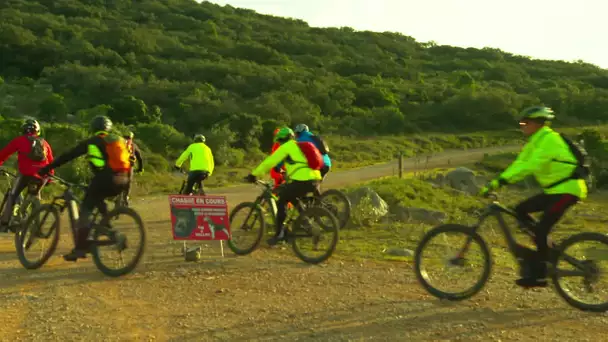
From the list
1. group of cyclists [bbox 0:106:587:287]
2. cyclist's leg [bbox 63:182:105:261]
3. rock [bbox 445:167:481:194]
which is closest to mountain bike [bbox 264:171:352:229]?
group of cyclists [bbox 0:106:587:287]

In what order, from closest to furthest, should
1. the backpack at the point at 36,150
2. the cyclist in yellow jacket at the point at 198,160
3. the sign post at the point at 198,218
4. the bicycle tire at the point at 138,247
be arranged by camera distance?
the bicycle tire at the point at 138,247 → the sign post at the point at 198,218 → the backpack at the point at 36,150 → the cyclist in yellow jacket at the point at 198,160

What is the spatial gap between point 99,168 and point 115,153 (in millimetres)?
257

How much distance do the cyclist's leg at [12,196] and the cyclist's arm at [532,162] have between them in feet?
22.6

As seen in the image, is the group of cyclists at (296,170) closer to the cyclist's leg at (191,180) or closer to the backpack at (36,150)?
the backpack at (36,150)

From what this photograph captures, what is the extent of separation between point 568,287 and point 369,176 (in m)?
20.9

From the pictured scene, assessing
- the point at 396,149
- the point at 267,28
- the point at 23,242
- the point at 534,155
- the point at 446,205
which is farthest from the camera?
the point at 267,28

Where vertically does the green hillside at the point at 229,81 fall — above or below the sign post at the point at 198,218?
above

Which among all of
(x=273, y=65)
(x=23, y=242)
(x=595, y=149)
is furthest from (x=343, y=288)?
(x=273, y=65)

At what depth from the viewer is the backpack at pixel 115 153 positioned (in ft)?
25.4

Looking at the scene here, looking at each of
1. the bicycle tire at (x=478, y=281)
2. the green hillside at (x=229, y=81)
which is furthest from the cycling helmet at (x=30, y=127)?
the green hillside at (x=229, y=81)

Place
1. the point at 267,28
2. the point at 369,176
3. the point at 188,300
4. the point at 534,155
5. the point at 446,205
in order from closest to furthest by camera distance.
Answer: the point at 534,155 → the point at 188,300 → the point at 446,205 → the point at 369,176 → the point at 267,28

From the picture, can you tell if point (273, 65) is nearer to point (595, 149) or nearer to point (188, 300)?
point (595, 149)

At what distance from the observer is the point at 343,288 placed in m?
7.32

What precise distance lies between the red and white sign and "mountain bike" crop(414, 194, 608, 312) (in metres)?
3.13
